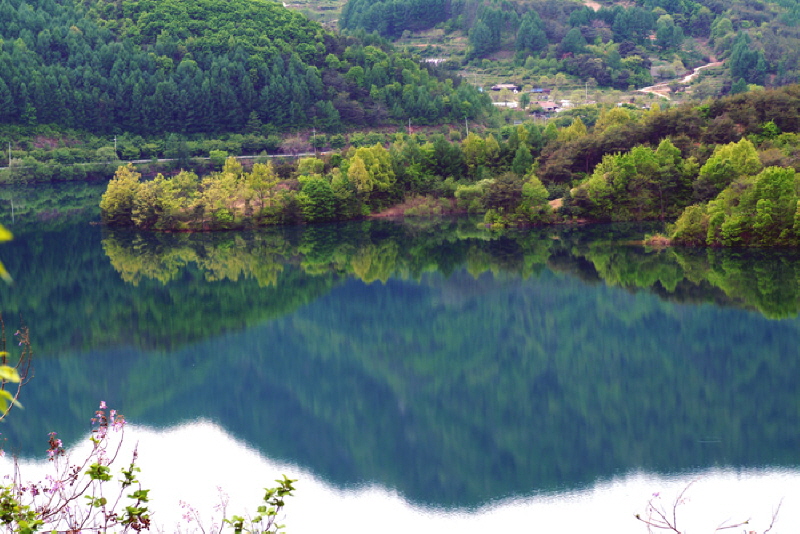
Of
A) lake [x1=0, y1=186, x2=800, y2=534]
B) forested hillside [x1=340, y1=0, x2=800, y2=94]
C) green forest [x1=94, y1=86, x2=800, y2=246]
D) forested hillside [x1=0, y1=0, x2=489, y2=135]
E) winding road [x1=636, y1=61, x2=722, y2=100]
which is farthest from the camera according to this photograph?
forested hillside [x1=340, y1=0, x2=800, y2=94]

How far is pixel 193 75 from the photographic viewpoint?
86.8 m

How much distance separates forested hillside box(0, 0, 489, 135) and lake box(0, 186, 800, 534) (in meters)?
45.9

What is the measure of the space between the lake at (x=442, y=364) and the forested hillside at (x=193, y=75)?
45888mm

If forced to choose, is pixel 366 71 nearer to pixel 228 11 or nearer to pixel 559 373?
pixel 228 11

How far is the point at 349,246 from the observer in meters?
40.2

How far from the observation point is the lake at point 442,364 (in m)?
16.6

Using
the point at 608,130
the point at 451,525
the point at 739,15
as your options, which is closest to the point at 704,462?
the point at 451,525

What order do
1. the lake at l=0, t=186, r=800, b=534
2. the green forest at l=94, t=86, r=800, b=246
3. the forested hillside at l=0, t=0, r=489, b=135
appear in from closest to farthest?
the lake at l=0, t=186, r=800, b=534 < the green forest at l=94, t=86, r=800, b=246 < the forested hillside at l=0, t=0, r=489, b=135

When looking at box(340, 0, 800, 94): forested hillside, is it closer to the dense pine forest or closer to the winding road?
the dense pine forest

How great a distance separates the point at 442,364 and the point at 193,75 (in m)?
70.0

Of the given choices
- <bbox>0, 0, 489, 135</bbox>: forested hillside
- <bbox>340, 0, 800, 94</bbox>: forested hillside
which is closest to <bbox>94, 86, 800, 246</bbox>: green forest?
<bbox>0, 0, 489, 135</bbox>: forested hillside

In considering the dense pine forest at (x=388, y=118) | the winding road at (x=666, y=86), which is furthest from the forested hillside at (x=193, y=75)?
the winding road at (x=666, y=86)

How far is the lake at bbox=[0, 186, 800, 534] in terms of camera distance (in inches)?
652

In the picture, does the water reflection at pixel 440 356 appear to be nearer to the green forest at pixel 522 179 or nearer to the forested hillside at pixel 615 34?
the green forest at pixel 522 179
